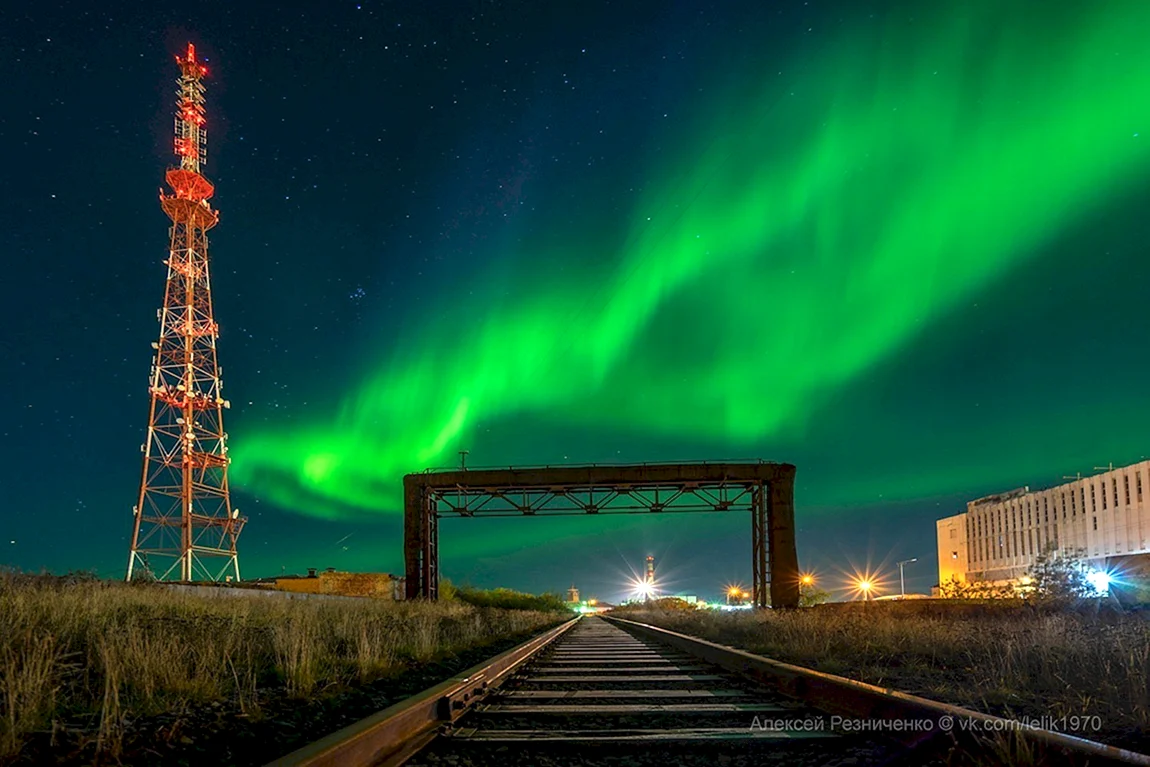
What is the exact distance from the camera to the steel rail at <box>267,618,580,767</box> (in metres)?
Result: 3.52

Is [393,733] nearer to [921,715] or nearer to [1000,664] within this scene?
[921,715]

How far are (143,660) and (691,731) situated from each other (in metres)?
4.20

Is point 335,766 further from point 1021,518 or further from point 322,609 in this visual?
point 1021,518

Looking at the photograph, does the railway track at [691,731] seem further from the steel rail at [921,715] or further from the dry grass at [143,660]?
the dry grass at [143,660]

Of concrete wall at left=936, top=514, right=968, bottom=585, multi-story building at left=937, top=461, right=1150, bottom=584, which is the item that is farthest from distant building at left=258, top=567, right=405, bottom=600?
concrete wall at left=936, top=514, right=968, bottom=585

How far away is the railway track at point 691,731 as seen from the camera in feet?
12.3

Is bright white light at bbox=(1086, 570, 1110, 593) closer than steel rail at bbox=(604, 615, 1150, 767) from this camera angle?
No

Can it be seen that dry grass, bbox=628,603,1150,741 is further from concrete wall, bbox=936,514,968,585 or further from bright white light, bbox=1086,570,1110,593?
concrete wall, bbox=936,514,968,585

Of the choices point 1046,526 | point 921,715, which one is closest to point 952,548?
point 1046,526

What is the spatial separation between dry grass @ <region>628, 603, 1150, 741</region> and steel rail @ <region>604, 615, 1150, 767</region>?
29.4 inches

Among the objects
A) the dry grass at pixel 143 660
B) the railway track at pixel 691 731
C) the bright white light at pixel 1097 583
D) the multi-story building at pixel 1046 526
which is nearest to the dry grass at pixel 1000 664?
the railway track at pixel 691 731

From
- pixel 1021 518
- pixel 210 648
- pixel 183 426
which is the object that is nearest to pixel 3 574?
pixel 210 648

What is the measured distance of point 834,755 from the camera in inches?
168

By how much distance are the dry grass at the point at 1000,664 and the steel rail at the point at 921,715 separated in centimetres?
75
